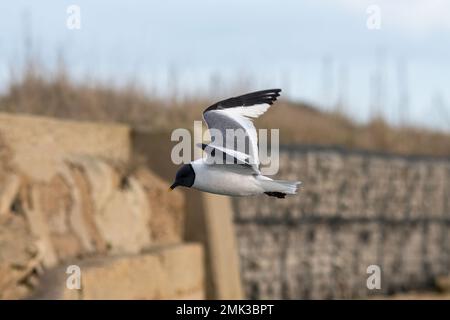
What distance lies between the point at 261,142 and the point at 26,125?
6394 millimetres

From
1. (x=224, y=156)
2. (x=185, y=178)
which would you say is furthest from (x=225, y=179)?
(x=185, y=178)

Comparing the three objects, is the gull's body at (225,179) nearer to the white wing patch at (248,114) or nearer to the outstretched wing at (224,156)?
the outstretched wing at (224,156)

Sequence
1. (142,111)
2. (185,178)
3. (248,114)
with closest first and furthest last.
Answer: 1. (185,178)
2. (248,114)
3. (142,111)

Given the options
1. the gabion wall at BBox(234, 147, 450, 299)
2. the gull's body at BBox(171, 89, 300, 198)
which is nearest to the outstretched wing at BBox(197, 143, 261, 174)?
the gull's body at BBox(171, 89, 300, 198)

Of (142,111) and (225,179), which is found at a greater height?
(142,111)

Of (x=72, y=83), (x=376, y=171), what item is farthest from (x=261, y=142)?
(x=376, y=171)

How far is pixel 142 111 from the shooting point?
20156 mm

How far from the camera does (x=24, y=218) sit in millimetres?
13445

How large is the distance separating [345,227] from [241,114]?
15021 mm

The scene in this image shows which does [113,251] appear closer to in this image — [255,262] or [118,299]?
[118,299]

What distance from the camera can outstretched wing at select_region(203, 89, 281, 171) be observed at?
28.2 ft

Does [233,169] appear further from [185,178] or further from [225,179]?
[185,178]

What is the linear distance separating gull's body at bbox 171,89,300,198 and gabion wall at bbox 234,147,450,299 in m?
11.6
